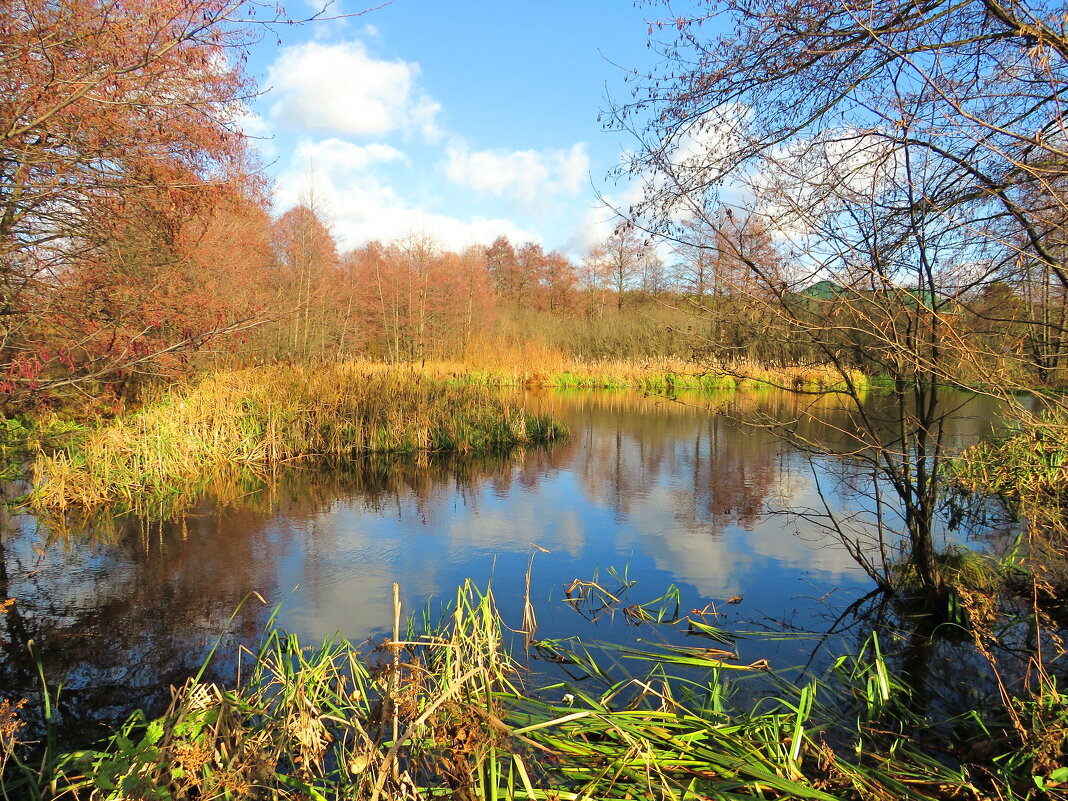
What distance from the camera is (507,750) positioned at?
7.51 ft

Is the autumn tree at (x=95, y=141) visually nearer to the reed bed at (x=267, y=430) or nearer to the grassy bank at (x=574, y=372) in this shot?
the reed bed at (x=267, y=430)

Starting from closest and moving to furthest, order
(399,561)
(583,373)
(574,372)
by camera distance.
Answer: (399,561) < (583,373) < (574,372)

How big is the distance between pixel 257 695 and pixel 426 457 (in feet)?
24.7

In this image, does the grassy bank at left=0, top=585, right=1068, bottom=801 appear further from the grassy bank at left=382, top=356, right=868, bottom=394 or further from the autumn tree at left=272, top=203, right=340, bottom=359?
the grassy bank at left=382, top=356, right=868, bottom=394

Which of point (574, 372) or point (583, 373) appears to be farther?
point (574, 372)

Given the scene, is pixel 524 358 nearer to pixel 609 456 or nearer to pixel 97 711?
pixel 609 456

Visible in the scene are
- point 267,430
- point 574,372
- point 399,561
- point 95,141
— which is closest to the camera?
point 95,141

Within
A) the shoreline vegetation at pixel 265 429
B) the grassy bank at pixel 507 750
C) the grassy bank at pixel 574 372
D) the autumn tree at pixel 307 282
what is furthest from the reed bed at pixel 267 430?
the grassy bank at pixel 574 372

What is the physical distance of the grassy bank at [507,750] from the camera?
2.07 m

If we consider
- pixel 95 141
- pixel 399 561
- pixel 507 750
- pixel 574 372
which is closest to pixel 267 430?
pixel 399 561

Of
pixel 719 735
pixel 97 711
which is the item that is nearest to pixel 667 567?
pixel 719 735

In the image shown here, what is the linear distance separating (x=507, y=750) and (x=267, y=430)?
27.1ft

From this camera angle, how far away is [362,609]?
4.46 metres

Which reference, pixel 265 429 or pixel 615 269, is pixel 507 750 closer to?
pixel 265 429
